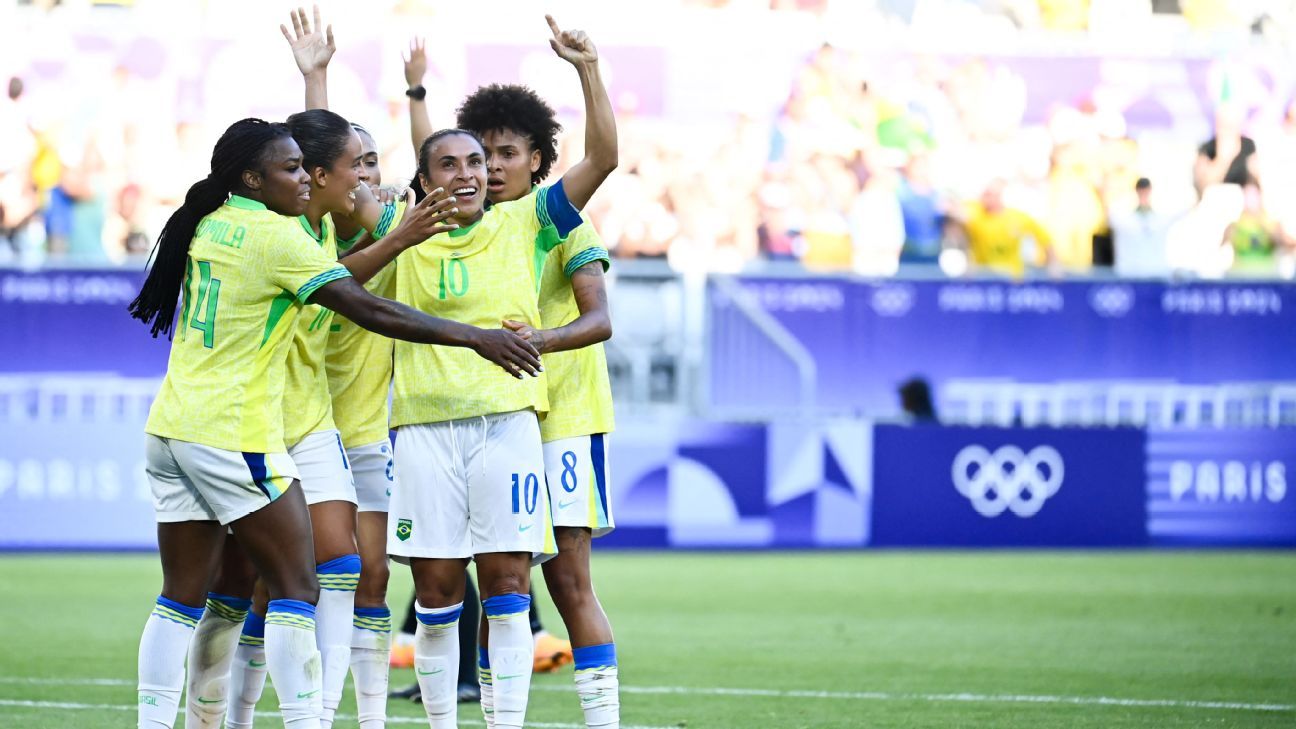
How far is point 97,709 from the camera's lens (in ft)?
24.1

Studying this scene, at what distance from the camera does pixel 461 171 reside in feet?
18.5

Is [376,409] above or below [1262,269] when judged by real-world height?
below

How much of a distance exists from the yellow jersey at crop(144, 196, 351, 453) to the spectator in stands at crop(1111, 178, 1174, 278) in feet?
43.6

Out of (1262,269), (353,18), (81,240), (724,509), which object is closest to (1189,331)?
(1262,269)

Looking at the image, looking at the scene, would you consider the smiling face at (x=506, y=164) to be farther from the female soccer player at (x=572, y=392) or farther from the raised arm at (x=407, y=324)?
the raised arm at (x=407, y=324)

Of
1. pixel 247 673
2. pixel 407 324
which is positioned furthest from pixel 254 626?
pixel 407 324

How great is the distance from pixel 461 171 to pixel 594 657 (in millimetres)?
1604

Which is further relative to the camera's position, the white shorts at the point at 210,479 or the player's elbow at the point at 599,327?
the player's elbow at the point at 599,327

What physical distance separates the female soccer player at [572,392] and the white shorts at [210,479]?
0.95 metres

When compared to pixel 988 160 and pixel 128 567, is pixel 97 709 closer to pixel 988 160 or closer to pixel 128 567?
pixel 128 567

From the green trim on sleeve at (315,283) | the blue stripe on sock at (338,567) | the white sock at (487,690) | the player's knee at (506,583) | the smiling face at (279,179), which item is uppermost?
the smiling face at (279,179)

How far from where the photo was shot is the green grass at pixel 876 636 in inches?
296

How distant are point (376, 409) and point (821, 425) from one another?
874cm

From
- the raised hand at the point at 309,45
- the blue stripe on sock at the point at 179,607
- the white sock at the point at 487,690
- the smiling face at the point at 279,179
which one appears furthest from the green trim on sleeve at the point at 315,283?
the raised hand at the point at 309,45
